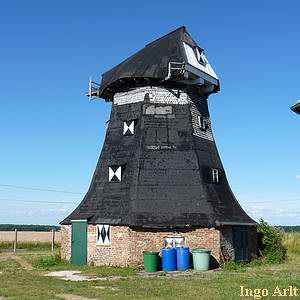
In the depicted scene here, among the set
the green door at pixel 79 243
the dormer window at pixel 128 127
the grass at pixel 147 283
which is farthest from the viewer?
the dormer window at pixel 128 127

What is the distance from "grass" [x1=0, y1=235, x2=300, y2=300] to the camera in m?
13.1

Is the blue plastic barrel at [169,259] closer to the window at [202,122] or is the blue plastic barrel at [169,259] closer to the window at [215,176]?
the window at [215,176]

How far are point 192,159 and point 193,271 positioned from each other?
5063mm

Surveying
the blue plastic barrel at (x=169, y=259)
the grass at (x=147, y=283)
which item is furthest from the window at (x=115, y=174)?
the blue plastic barrel at (x=169, y=259)

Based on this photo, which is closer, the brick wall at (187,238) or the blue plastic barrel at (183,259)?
the blue plastic barrel at (183,259)

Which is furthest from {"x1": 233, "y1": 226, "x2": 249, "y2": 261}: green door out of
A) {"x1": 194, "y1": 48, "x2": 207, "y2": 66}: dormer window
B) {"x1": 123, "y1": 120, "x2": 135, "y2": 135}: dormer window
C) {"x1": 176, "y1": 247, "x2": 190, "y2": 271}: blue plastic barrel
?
{"x1": 194, "y1": 48, "x2": 207, "y2": 66}: dormer window

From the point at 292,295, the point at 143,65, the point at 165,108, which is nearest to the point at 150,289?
the point at 292,295

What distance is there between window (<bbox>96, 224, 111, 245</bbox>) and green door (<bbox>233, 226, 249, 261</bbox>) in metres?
5.39

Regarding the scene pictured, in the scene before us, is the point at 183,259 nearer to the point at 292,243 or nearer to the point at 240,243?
the point at 240,243

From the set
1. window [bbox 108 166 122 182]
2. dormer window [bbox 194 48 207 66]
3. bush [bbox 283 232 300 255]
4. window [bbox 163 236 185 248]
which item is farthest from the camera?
bush [bbox 283 232 300 255]

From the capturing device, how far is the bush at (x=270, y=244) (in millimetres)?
23681

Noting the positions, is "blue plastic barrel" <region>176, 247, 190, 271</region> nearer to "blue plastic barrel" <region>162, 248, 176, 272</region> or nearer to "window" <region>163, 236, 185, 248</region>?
"blue plastic barrel" <region>162, 248, 176, 272</region>

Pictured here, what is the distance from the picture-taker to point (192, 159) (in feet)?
72.7

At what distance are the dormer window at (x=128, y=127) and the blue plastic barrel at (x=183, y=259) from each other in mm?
5995
